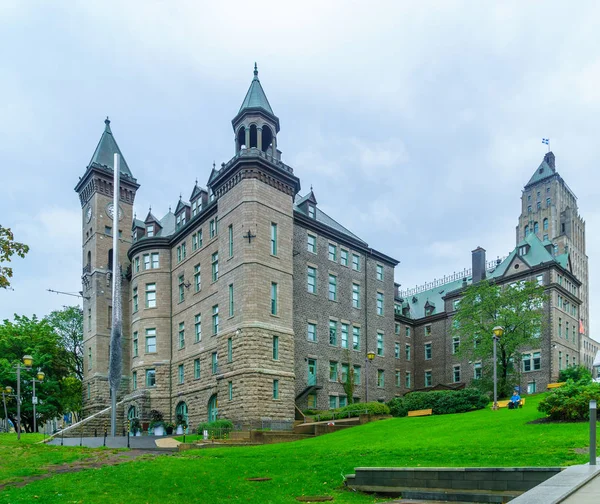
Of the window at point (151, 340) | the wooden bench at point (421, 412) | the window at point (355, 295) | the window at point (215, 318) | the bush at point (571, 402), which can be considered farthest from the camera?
the window at point (355, 295)

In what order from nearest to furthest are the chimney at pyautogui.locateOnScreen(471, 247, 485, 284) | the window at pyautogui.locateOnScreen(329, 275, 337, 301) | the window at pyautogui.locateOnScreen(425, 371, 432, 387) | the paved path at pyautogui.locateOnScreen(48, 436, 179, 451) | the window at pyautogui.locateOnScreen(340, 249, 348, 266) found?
1. the paved path at pyautogui.locateOnScreen(48, 436, 179, 451)
2. the window at pyautogui.locateOnScreen(329, 275, 337, 301)
3. the window at pyautogui.locateOnScreen(340, 249, 348, 266)
4. the chimney at pyautogui.locateOnScreen(471, 247, 485, 284)
5. the window at pyautogui.locateOnScreen(425, 371, 432, 387)

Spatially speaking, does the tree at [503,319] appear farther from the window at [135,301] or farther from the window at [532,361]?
the window at [135,301]

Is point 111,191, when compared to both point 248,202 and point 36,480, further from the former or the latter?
point 36,480

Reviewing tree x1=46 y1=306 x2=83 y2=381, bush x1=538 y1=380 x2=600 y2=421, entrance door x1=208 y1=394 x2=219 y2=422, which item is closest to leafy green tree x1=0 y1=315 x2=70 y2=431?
tree x1=46 y1=306 x2=83 y2=381

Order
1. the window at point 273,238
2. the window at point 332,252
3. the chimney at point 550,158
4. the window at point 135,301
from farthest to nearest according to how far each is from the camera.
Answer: the chimney at point 550,158 < the window at point 135,301 < the window at point 332,252 < the window at point 273,238

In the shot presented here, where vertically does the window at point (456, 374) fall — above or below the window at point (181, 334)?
below

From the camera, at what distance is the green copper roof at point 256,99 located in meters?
43.9

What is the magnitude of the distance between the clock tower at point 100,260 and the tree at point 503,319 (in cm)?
3096

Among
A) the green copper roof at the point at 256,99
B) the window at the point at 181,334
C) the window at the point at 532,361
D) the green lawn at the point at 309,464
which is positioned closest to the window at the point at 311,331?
the window at the point at 181,334

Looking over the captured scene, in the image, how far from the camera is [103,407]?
53125mm

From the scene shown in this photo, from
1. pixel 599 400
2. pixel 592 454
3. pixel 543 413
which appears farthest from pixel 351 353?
pixel 592 454

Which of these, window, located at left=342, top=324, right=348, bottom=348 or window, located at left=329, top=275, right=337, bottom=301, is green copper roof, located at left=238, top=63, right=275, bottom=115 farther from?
window, located at left=342, top=324, right=348, bottom=348

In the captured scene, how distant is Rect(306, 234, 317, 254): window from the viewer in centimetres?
4738

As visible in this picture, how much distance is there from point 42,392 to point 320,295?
31293 millimetres
